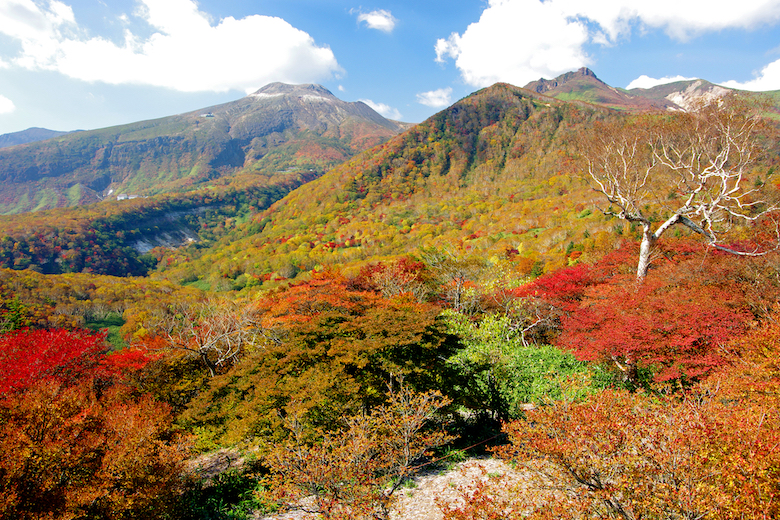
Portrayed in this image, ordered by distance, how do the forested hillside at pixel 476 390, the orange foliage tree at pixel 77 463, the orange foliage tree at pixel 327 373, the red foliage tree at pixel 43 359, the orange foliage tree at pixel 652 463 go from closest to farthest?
the orange foliage tree at pixel 652 463, the forested hillside at pixel 476 390, the orange foliage tree at pixel 77 463, the orange foliage tree at pixel 327 373, the red foliage tree at pixel 43 359

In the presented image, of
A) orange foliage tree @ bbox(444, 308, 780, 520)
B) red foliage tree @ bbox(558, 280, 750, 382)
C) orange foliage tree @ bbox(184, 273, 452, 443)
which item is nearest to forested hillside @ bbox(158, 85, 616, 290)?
red foliage tree @ bbox(558, 280, 750, 382)

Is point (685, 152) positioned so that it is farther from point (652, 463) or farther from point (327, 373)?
point (327, 373)

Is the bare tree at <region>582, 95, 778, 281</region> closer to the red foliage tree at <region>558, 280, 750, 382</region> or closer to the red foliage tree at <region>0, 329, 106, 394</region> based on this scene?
the red foliage tree at <region>558, 280, 750, 382</region>

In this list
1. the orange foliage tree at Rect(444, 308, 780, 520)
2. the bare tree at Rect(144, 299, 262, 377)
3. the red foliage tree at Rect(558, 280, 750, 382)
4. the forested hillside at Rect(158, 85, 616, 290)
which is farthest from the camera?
the forested hillside at Rect(158, 85, 616, 290)

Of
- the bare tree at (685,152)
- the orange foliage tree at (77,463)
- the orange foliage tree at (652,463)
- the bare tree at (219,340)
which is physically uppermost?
the bare tree at (685,152)

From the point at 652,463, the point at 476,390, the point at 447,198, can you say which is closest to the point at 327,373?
the point at 476,390

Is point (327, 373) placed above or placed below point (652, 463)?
below

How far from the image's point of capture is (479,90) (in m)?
126

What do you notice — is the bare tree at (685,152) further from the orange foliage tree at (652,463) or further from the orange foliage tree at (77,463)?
the orange foliage tree at (77,463)

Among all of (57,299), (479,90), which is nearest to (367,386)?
(57,299)

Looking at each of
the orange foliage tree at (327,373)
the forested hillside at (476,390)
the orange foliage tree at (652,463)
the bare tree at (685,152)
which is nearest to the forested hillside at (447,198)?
the bare tree at (685,152)

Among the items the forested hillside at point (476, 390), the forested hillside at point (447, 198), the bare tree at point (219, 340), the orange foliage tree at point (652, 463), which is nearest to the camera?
the orange foliage tree at point (652, 463)

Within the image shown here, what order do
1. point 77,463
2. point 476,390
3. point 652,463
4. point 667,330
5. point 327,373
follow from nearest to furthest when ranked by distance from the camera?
point 652,463 → point 77,463 → point 327,373 → point 667,330 → point 476,390

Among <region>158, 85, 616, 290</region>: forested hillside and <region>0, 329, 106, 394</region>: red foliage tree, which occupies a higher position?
<region>158, 85, 616, 290</region>: forested hillside
